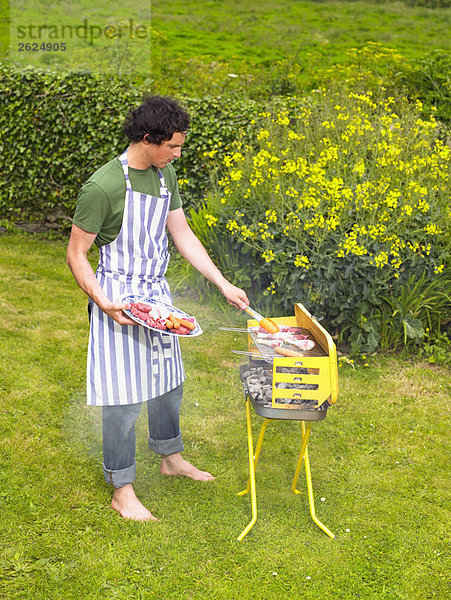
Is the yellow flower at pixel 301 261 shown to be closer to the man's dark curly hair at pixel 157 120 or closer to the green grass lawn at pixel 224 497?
the green grass lawn at pixel 224 497

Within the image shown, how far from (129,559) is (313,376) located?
111 centimetres

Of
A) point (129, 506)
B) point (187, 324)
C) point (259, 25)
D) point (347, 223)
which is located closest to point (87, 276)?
point (187, 324)

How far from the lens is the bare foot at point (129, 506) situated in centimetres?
299

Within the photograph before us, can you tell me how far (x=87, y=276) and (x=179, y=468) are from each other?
4.17 feet

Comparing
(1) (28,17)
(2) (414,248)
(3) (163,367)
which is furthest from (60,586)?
(1) (28,17)

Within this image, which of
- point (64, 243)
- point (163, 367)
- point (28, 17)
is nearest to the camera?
point (163, 367)

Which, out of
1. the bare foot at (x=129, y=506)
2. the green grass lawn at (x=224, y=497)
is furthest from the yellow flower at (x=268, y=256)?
the bare foot at (x=129, y=506)

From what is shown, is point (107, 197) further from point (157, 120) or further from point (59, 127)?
point (59, 127)

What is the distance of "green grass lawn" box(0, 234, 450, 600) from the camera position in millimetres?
2662

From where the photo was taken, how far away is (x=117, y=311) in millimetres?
2574

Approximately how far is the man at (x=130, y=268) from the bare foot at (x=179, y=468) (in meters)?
0.36

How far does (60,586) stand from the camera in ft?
8.46

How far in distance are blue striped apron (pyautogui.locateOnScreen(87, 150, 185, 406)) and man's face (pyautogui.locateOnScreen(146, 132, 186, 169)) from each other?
0.40ft

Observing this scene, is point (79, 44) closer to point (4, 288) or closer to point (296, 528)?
point (4, 288)
